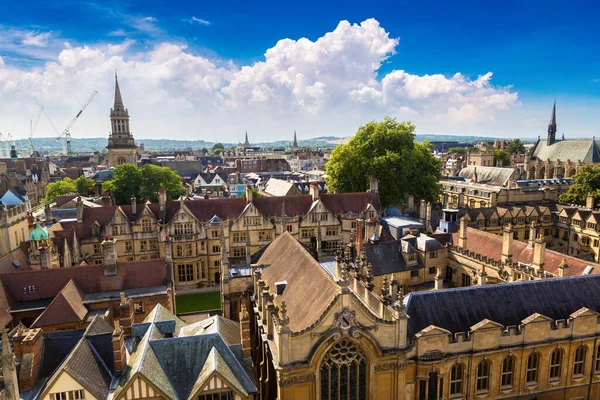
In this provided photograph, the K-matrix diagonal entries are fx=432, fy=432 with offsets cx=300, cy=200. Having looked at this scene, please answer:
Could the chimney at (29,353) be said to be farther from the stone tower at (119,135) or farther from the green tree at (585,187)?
the stone tower at (119,135)

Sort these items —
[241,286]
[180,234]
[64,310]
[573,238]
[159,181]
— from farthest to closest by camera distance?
[159,181] < [573,238] < [180,234] < [241,286] < [64,310]

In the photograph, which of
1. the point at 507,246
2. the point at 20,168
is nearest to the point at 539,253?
the point at 507,246

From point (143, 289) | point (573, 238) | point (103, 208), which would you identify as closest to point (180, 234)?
point (103, 208)

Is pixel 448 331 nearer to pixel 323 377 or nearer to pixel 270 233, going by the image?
pixel 323 377

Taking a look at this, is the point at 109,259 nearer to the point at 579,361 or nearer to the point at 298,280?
the point at 298,280

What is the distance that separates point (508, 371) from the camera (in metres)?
22.5

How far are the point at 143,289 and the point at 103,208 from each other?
19.6 meters

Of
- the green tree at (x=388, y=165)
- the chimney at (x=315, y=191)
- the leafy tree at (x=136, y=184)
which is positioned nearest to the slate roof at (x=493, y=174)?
the green tree at (x=388, y=165)

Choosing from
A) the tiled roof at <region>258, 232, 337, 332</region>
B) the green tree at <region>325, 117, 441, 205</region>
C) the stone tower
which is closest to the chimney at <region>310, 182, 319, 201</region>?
the green tree at <region>325, 117, 441, 205</region>

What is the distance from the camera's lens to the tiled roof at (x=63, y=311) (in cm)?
2831

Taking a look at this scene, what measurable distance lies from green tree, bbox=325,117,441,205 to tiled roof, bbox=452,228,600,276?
19.9m

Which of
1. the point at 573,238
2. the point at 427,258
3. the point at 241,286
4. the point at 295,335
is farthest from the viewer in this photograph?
the point at 573,238

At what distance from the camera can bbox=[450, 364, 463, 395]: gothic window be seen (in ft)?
71.9

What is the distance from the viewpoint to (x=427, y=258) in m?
38.9
